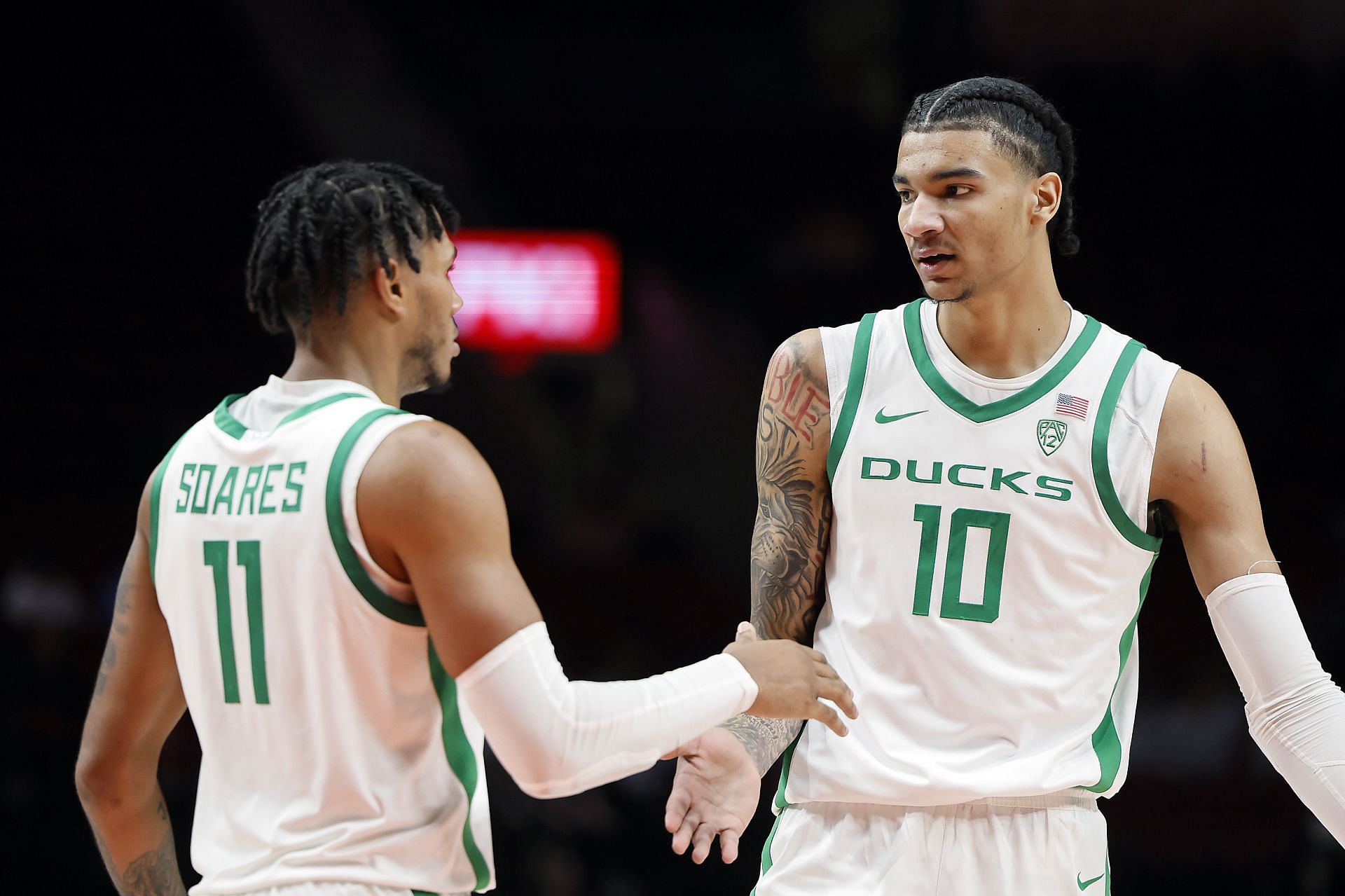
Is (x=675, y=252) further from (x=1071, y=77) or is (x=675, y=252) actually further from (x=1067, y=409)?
(x=1067, y=409)

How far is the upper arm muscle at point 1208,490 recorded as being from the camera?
256 cm

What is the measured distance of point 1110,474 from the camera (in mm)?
2607

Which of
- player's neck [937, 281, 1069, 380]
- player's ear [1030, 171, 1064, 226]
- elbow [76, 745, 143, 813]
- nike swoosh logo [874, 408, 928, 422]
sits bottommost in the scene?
elbow [76, 745, 143, 813]

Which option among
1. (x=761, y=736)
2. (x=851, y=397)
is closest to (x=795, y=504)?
(x=851, y=397)

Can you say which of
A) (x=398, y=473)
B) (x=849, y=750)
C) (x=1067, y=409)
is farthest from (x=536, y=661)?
(x=1067, y=409)

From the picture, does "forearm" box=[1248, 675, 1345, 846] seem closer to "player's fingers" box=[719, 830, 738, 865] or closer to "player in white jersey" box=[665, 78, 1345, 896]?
"player in white jersey" box=[665, 78, 1345, 896]

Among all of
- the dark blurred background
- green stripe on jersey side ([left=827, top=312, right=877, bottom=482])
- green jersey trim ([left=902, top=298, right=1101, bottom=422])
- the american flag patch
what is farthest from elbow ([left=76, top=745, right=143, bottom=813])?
the dark blurred background

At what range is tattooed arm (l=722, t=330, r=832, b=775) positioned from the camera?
9.03 feet

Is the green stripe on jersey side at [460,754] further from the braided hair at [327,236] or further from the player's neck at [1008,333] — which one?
the player's neck at [1008,333]

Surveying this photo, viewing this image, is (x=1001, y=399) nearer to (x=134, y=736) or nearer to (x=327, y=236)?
(x=327, y=236)

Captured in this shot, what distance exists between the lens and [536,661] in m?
1.94

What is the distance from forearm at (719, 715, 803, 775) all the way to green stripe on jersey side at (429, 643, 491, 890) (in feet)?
2.13

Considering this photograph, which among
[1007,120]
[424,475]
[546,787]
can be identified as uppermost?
[1007,120]

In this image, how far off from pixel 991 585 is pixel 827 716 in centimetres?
42
